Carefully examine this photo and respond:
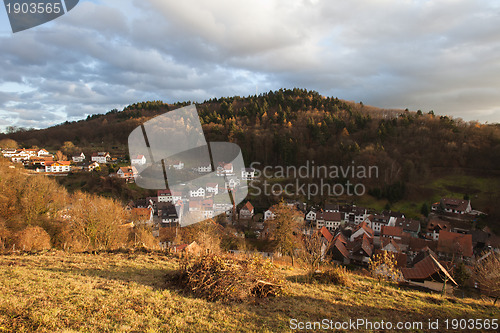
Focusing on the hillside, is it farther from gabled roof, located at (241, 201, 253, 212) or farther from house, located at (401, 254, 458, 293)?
house, located at (401, 254, 458, 293)

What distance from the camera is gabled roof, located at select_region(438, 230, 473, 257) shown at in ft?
73.9

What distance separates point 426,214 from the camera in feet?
110

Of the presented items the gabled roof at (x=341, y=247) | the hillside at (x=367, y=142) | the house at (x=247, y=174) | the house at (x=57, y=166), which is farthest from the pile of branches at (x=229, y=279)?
the house at (x=57, y=166)

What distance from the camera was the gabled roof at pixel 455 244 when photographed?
2252cm

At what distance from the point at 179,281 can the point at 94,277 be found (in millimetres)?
2153

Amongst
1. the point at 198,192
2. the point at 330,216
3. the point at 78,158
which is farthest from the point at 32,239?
the point at 78,158

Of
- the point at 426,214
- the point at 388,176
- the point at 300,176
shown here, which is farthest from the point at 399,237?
the point at 300,176

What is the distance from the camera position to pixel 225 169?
3366 centimetres

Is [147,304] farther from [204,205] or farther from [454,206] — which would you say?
[454,206]

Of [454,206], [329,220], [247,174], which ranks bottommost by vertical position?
[329,220]

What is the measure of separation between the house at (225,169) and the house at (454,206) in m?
29.7

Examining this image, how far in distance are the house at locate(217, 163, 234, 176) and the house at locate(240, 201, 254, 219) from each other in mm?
5478

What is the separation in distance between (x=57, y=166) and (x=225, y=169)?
32829mm

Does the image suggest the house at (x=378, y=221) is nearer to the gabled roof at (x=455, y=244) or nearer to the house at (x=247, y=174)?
the gabled roof at (x=455, y=244)
